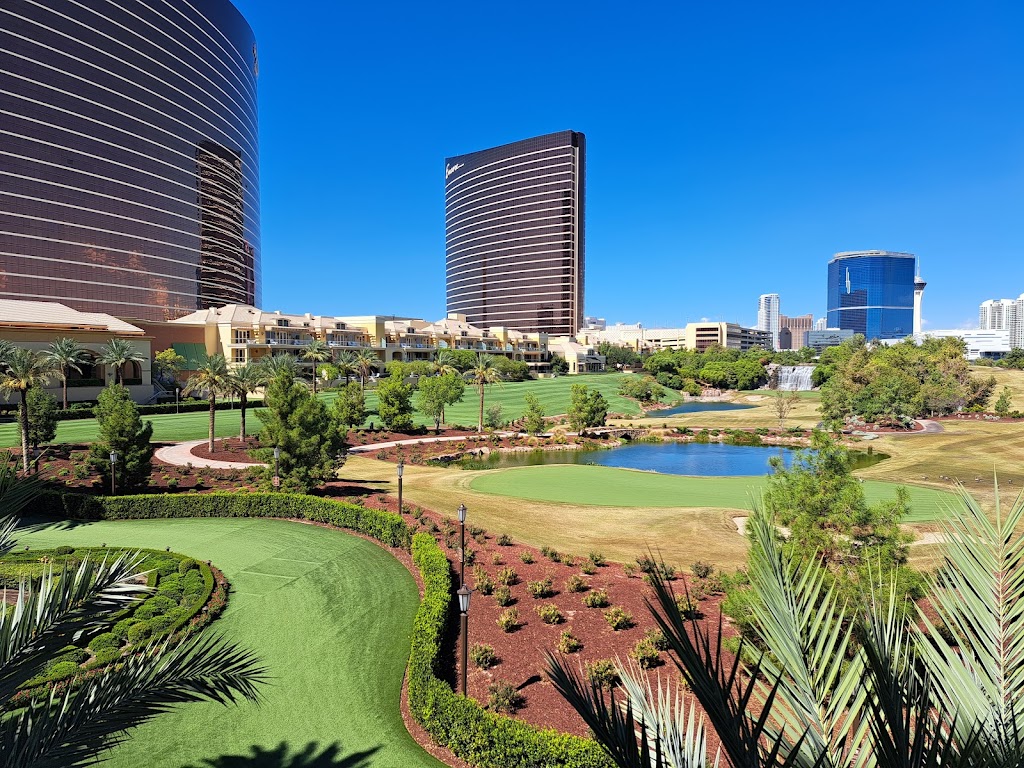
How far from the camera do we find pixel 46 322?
55.9 m

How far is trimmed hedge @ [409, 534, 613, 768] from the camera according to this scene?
8961 mm

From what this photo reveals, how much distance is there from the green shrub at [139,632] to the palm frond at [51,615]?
1109 centimetres

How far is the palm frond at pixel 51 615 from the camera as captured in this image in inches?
166

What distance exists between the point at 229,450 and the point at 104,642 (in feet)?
99.4

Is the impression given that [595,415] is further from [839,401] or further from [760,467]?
[839,401]

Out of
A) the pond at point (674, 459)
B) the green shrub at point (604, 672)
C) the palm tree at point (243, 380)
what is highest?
the palm tree at point (243, 380)

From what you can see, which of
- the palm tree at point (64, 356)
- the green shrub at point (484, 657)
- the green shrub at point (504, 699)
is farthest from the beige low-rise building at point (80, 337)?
the green shrub at point (504, 699)

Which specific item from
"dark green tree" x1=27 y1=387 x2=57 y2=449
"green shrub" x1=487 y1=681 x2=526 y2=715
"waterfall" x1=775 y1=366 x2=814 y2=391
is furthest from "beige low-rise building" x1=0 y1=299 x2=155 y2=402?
"waterfall" x1=775 y1=366 x2=814 y2=391

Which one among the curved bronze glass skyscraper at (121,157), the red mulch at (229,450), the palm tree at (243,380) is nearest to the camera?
the red mulch at (229,450)

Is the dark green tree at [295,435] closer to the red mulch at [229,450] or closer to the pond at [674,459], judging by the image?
the red mulch at [229,450]

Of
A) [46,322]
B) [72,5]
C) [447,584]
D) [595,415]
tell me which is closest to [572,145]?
[72,5]

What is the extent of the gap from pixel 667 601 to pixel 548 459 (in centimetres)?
4549

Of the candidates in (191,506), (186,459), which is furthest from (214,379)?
(191,506)

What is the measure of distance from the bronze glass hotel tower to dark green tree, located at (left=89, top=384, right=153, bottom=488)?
142872 mm
